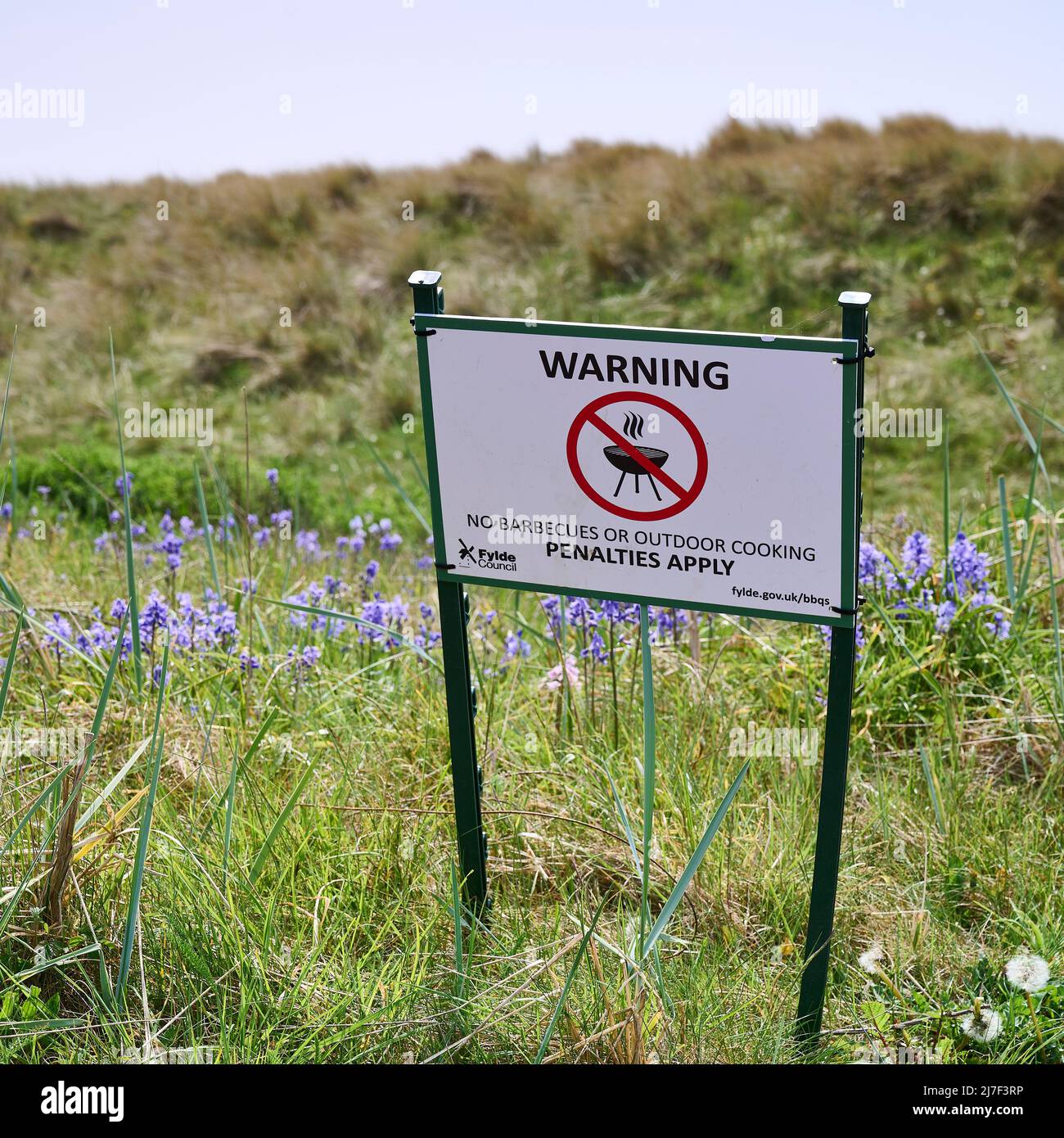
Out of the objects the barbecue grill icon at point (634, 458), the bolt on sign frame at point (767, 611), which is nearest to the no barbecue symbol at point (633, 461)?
the barbecue grill icon at point (634, 458)

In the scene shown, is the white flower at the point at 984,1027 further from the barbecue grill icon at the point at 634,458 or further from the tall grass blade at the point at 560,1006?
the barbecue grill icon at the point at 634,458

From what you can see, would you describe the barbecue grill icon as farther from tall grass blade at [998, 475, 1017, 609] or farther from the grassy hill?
the grassy hill

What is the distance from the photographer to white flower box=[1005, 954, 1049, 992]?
215cm

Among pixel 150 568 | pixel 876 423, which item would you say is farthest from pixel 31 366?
pixel 876 423

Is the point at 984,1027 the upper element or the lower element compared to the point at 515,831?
lower

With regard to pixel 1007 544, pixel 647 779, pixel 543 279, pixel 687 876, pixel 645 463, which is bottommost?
pixel 687 876

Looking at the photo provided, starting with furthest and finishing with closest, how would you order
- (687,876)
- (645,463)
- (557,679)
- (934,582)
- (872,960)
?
(934,582) < (557,679) < (872,960) < (645,463) < (687,876)

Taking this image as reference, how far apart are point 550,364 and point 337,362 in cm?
893

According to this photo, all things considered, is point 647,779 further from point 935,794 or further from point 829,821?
point 935,794

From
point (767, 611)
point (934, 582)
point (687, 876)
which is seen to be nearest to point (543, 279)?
point (934, 582)

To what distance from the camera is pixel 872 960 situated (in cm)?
226

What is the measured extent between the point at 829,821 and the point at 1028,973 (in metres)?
0.56

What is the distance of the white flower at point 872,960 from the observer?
7.24 ft

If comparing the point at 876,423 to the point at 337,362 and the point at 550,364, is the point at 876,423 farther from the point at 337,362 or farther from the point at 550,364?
the point at 550,364
